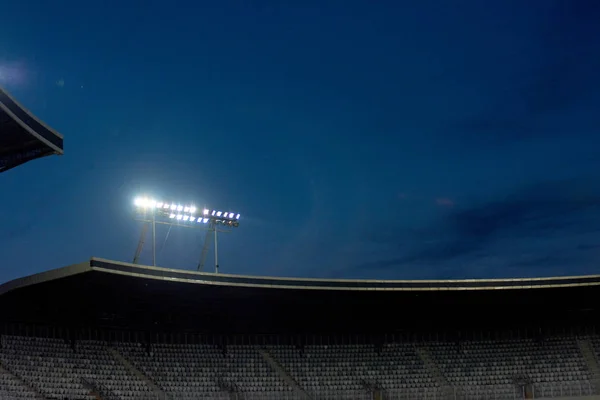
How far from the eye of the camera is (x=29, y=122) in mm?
28844

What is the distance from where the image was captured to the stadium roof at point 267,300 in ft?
126

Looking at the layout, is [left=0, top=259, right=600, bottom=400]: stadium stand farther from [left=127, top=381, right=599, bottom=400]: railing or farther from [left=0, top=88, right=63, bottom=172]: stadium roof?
[left=0, top=88, right=63, bottom=172]: stadium roof

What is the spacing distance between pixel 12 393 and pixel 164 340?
12899 millimetres

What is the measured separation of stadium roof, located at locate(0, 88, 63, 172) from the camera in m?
27.4

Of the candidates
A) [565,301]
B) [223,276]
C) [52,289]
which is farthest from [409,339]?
[52,289]

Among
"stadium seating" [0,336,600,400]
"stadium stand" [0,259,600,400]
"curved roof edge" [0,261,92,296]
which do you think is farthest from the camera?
"stadium seating" [0,336,600,400]

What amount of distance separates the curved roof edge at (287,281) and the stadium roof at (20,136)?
6319mm

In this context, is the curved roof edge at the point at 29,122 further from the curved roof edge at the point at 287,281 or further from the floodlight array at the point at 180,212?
the floodlight array at the point at 180,212

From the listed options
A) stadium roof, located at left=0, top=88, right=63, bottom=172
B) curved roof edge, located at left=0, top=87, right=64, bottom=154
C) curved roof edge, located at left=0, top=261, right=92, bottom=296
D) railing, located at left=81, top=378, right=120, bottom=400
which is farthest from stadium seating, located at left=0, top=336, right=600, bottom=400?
curved roof edge, located at left=0, top=87, right=64, bottom=154

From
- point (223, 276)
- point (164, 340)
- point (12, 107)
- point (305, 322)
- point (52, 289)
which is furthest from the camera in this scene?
point (305, 322)

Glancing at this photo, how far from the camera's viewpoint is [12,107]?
27.3 meters

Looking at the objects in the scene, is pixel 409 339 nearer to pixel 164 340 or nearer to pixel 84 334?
pixel 164 340

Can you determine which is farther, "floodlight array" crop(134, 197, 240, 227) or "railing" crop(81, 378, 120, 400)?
"floodlight array" crop(134, 197, 240, 227)

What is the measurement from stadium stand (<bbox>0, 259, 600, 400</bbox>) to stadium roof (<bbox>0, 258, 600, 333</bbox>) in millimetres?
101
